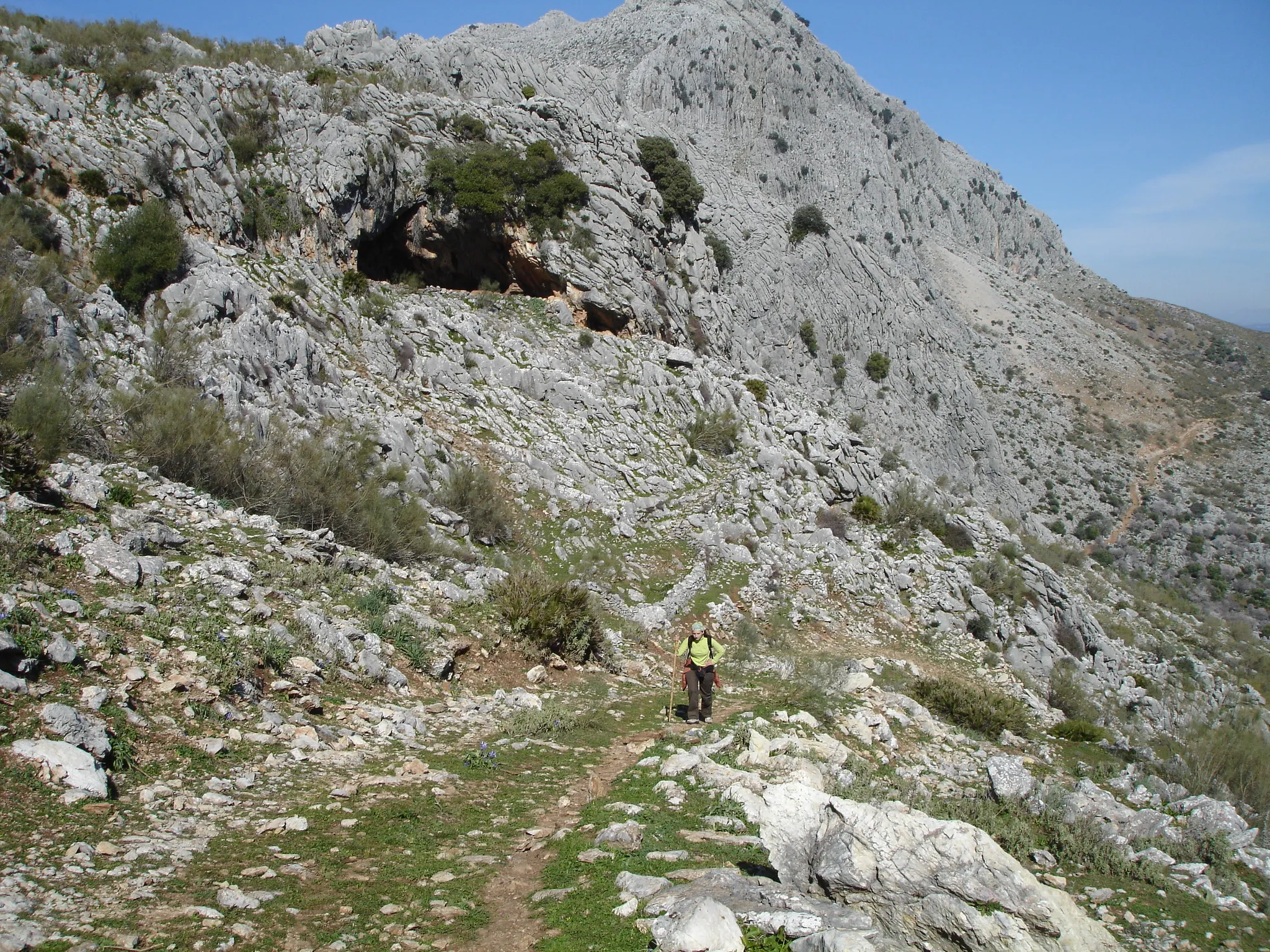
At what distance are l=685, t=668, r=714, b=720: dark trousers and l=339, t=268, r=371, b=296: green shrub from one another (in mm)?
18264

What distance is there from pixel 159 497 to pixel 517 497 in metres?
9.51

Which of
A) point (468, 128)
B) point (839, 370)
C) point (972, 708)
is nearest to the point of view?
point (972, 708)

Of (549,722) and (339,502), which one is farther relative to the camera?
(339,502)

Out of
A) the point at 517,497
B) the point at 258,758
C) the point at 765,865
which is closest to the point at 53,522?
the point at 258,758

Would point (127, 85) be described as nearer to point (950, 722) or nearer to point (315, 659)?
point (315, 659)

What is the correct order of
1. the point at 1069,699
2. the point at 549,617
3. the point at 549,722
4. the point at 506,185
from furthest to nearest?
the point at 506,185, the point at 1069,699, the point at 549,617, the point at 549,722

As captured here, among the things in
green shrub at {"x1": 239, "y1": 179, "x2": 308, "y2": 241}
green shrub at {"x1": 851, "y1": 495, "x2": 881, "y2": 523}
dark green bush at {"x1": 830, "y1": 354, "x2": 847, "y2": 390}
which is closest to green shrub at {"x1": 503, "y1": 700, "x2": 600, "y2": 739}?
green shrub at {"x1": 851, "y1": 495, "x2": 881, "y2": 523}

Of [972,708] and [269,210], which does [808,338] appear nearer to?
[269,210]

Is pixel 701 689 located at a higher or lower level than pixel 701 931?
lower

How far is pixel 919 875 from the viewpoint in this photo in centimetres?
443

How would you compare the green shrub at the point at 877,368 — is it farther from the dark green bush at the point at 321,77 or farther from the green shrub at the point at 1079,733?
the dark green bush at the point at 321,77

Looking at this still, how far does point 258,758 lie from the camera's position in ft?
22.0

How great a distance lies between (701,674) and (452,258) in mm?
→ 22642

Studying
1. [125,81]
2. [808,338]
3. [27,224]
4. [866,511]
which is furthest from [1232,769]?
[125,81]
